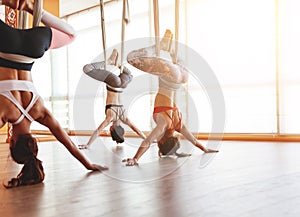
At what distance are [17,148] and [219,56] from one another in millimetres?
2533

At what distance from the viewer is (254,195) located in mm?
847

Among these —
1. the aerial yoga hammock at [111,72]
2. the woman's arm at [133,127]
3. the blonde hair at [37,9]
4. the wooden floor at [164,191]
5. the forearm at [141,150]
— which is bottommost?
the wooden floor at [164,191]

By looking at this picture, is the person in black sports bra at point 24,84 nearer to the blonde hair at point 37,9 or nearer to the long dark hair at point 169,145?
the blonde hair at point 37,9

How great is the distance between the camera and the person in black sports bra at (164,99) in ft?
2.76

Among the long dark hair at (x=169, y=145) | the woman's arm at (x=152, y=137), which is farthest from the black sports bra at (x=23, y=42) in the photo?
the long dark hair at (x=169, y=145)

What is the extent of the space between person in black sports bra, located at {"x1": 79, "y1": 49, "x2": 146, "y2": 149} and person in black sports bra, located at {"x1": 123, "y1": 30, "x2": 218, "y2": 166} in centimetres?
10

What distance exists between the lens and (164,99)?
139 cm

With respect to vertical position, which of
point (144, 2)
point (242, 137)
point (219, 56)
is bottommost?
point (242, 137)

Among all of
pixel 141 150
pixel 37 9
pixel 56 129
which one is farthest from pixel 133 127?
pixel 37 9

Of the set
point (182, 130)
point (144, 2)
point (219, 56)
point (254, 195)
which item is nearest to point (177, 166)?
point (182, 130)

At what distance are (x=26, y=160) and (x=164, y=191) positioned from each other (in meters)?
0.45

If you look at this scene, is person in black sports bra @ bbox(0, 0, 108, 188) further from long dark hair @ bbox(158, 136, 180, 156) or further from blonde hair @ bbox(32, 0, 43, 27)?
long dark hair @ bbox(158, 136, 180, 156)

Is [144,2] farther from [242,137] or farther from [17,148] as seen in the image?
[17,148]

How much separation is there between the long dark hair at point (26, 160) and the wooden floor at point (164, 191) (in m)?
0.04
